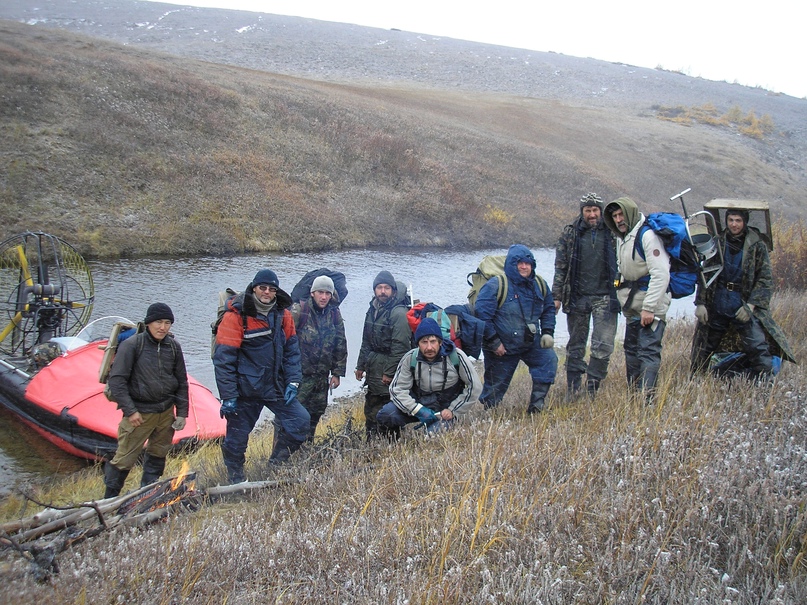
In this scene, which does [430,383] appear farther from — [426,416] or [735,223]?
[735,223]

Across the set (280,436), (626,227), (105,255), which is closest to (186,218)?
(105,255)

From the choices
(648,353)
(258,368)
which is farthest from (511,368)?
(258,368)

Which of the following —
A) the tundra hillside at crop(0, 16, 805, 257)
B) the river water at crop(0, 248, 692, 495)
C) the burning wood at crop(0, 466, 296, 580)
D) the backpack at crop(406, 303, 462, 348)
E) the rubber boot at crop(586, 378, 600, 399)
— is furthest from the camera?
the tundra hillside at crop(0, 16, 805, 257)

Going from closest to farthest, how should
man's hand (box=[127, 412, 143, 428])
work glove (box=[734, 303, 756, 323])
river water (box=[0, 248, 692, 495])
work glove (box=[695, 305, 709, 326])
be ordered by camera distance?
man's hand (box=[127, 412, 143, 428])
work glove (box=[734, 303, 756, 323])
work glove (box=[695, 305, 709, 326])
river water (box=[0, 248, 692, 495])

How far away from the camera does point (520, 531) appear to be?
10.0 feet

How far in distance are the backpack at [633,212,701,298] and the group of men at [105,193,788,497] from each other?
0.23ft

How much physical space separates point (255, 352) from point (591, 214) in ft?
11.9

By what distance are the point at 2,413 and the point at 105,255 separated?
934 cm

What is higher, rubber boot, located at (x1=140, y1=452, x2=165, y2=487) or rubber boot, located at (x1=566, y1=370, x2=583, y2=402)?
rubber boot, located at (x1=566, y1=370, x2=583, y2=402)

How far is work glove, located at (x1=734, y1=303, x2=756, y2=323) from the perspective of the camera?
18.0 feet

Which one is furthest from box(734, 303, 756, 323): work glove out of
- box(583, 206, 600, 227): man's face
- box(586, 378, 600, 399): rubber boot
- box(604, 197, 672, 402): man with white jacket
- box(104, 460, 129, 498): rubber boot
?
box(104, 460, 129, 498): rubber boot

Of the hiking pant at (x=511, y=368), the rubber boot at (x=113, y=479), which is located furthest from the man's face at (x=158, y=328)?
the hiking pant at (x=511, y=368)

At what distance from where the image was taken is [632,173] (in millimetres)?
39406

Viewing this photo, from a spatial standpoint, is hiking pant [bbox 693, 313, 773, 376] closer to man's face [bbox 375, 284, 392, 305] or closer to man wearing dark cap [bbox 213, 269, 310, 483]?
man's face [bbox 375, 284, 392, 305]
